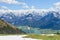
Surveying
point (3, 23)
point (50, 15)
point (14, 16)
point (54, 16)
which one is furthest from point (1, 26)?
point (54, 16)

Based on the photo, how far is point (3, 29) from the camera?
9444cm

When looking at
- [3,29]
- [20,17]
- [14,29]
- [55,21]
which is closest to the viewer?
[14,29]

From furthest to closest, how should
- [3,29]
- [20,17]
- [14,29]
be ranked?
1. [20,17]
2. [3,29]
3. [14,29]

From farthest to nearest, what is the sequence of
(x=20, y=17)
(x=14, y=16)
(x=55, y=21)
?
1. (x=55, y=21)
2. (x=20, y=17)
3. (x=14, y=16)

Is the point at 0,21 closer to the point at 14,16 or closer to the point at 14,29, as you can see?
the point at 14,29

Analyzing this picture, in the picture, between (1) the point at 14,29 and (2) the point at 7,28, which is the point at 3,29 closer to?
(2) the point at 7,28

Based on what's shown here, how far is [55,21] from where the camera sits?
573 ft

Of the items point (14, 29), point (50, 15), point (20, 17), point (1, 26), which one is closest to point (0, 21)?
point (1, 26)

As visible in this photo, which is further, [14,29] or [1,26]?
[1,26]

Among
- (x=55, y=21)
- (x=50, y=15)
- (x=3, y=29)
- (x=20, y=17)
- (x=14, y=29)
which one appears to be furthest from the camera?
(x=50, y=15)

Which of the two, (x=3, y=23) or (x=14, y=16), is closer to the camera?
(x=3, y=23)

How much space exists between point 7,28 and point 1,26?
12.2 ft

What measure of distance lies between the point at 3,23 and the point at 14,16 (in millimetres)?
36672

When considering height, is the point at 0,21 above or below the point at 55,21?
above
